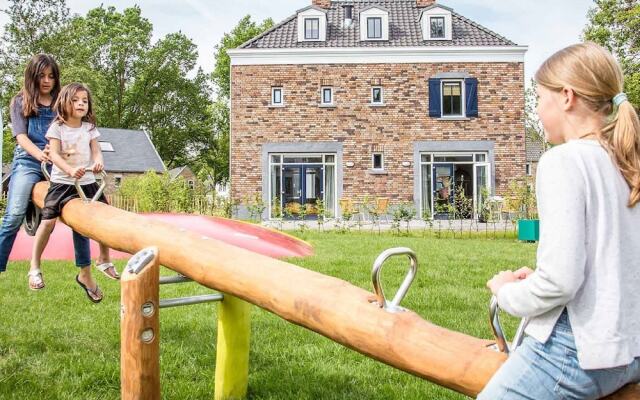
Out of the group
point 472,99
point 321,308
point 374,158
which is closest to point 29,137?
point 321,308

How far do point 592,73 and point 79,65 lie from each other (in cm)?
4088

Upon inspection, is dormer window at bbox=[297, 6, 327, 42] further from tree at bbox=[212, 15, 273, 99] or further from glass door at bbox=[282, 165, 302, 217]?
tree at bbox=[212, 15, 273, 99]

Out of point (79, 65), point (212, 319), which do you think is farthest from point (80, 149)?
point (79, 65)

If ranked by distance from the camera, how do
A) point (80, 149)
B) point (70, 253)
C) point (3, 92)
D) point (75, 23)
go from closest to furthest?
point (80, 149) → point (70, 253) → point (3, 92) → point (75, 23)

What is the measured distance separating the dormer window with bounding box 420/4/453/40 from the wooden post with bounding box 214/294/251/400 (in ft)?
69.9

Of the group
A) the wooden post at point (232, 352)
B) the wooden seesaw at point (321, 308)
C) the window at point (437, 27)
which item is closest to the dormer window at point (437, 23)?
the window at point (437, 27)

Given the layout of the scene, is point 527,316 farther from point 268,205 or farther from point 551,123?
point 268,205

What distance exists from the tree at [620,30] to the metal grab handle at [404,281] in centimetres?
2859

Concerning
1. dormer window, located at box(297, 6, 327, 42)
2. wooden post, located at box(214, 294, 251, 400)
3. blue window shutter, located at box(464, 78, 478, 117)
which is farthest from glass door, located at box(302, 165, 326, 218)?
wooden post, located at box(214, 294, 251, 400)

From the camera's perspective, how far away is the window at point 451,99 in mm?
22750

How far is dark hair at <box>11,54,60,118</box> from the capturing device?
4363 millimetres

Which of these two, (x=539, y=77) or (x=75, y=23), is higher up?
(x=75, y=23)

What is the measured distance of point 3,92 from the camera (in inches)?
1469

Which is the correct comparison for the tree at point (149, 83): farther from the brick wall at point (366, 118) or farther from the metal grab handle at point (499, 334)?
the metal grab handle at point (499, 334)
